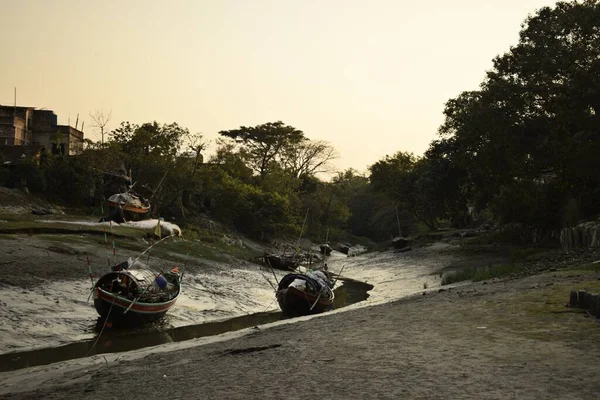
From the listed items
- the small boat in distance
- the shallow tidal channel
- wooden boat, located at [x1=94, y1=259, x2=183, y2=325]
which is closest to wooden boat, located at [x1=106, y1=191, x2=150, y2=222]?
the small boat in distance

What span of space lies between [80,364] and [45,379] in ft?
7.32

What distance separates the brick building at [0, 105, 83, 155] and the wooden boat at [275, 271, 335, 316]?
48.4 m

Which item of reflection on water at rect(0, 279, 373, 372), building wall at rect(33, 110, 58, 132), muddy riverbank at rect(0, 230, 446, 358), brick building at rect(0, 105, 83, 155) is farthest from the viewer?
building wall at rect(33, 110, 58, 132)

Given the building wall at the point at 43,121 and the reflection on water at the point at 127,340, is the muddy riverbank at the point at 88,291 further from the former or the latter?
the building wall at the point at 43,121

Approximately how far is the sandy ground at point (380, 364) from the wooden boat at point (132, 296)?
509cm

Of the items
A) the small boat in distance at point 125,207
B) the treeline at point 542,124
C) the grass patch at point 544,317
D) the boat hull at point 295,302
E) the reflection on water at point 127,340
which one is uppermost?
the treeline at point 542,124

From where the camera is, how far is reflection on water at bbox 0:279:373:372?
1711 centimetres

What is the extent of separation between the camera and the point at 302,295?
2773 cm

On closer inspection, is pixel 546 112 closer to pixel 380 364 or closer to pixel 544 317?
pixel 544 317

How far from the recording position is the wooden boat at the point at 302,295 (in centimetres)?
2770

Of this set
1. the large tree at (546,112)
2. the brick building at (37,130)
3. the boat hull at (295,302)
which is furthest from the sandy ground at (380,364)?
the brick building at (37,130)

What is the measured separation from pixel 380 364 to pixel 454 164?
4094 cm

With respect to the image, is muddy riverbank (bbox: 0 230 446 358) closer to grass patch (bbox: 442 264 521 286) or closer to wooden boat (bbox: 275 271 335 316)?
wooden boat (bbox: 275 271 335 316)

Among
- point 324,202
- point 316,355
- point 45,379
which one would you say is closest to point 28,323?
point 45,379
